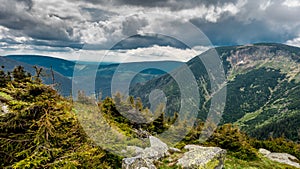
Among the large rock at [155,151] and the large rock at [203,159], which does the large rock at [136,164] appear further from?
the large rock at [203,159]

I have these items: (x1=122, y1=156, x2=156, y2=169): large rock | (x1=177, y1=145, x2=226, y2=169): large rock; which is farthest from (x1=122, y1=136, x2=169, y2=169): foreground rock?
(x1=177, y1=145, x2=226, y2=169): large rock

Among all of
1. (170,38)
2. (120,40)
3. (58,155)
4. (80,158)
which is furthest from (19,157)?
(170,38)

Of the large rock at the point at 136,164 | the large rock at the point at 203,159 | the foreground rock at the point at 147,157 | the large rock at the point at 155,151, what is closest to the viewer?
the large rock at the point at 136,164

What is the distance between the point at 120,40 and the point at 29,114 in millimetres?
10714

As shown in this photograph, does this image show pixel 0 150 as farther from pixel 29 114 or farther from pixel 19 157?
pixel 29 114

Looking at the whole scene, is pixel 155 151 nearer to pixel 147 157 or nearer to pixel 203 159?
pixel 147 157

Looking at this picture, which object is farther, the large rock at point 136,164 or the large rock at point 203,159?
the large rock at point 203,159

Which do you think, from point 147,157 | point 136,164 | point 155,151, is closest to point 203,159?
point 155,151

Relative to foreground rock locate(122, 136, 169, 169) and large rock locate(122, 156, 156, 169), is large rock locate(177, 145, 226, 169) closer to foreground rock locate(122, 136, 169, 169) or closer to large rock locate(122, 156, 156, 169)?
foreground rock locate(122, 136, 169, 169)

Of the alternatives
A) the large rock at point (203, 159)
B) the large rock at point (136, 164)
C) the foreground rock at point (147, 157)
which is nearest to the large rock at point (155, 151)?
the foreground rock at point (147, 157)

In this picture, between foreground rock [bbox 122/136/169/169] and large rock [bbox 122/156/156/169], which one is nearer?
large rock [bbox 122/156/156/169]

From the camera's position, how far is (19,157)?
8.61m

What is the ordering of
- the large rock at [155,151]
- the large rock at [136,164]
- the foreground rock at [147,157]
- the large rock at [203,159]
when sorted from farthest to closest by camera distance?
the large rock at [155,151] → the large rock at [203,159] → the foreground rock at [147,157] → the large rock at [136,164]

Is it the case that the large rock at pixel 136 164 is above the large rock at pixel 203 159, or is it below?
above
